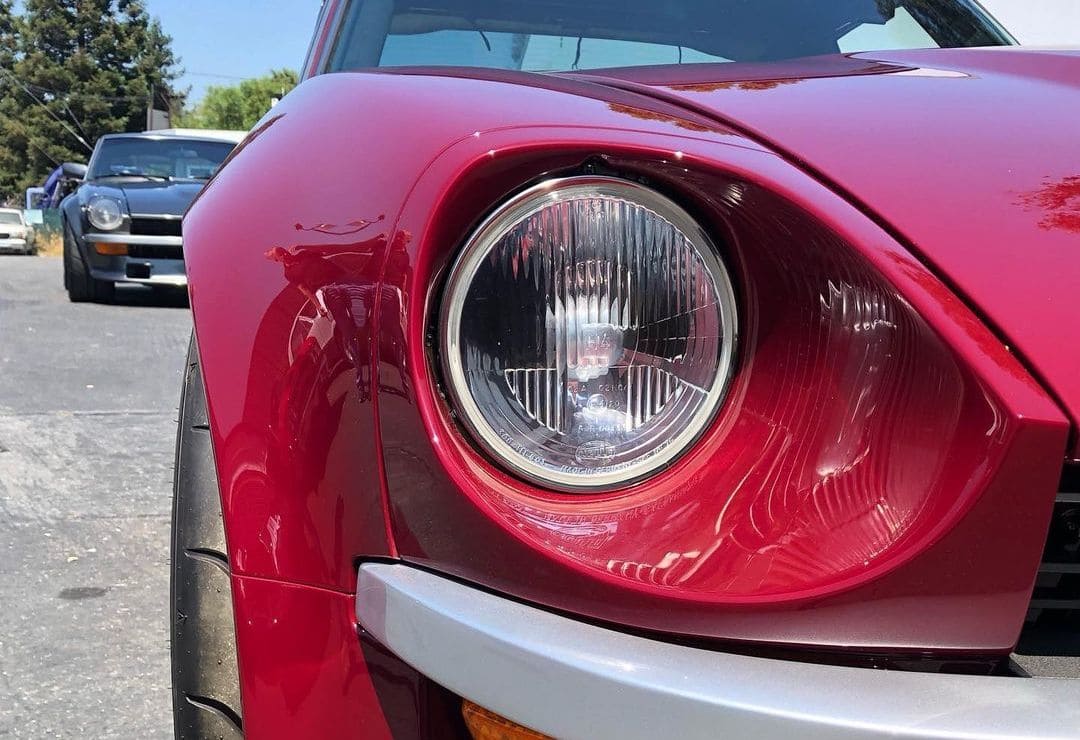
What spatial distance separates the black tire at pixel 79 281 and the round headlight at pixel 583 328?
8.33m

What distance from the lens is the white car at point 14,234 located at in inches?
874

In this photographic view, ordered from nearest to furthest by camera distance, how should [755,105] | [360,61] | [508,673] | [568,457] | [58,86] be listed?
[508,673]
[568,457]
[755,105]
[360,61]
[58,86]

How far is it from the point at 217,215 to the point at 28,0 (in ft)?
198

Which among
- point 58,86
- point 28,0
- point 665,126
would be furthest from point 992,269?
point 28,0

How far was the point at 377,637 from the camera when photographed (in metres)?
0.92

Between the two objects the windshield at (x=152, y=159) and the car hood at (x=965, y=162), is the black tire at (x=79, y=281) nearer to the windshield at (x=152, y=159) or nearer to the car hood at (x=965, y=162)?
the windshield at (x=152, y=159)

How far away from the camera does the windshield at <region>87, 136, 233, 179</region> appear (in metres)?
9.05

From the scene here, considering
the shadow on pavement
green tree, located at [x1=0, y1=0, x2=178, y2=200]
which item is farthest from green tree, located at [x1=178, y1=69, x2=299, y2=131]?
the shadow on pavement

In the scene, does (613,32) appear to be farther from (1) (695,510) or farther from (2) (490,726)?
(2) (490,726)

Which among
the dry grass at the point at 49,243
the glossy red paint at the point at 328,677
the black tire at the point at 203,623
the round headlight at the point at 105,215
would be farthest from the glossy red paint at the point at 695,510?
the dry grass at the point at 49,243

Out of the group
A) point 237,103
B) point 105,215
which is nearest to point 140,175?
point 105,215

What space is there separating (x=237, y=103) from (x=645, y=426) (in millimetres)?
72949

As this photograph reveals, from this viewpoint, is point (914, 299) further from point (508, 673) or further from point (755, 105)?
point (508, 673)

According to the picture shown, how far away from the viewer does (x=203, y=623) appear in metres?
1.12
